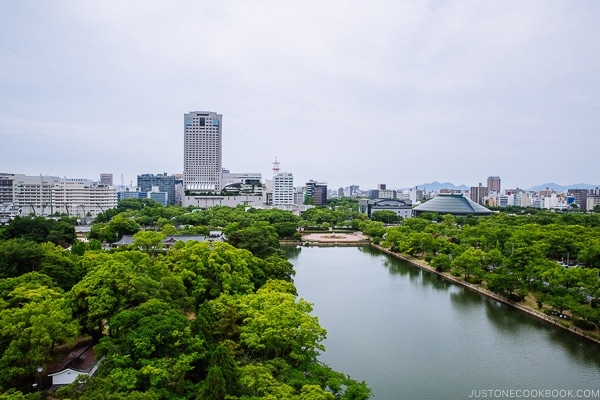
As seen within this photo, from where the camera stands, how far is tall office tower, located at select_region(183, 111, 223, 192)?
78.3 m

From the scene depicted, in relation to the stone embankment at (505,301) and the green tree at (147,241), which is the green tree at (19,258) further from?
the stone embankment at (505,301)

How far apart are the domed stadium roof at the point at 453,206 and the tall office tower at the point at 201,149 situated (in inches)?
1617

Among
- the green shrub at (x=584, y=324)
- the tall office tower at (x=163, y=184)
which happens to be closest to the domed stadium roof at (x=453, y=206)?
the green shrub at (x=584, y=324)

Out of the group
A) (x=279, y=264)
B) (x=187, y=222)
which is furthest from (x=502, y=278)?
(x=187, y=222)

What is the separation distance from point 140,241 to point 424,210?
40.2 metres

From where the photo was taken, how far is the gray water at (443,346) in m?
10.3

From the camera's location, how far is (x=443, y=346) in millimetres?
12711

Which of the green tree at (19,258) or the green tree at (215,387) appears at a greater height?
the green tree at (19,258)

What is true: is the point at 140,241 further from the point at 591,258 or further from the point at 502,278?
the point at 591,258

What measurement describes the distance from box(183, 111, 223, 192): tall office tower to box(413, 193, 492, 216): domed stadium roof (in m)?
41.1

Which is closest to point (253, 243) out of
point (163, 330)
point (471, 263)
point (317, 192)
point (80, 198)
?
point (471, 263)

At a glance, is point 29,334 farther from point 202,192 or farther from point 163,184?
A: point 163,184

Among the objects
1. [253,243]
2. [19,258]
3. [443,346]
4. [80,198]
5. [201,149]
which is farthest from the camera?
[201,149]

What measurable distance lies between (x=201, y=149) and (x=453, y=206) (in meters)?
48.2
